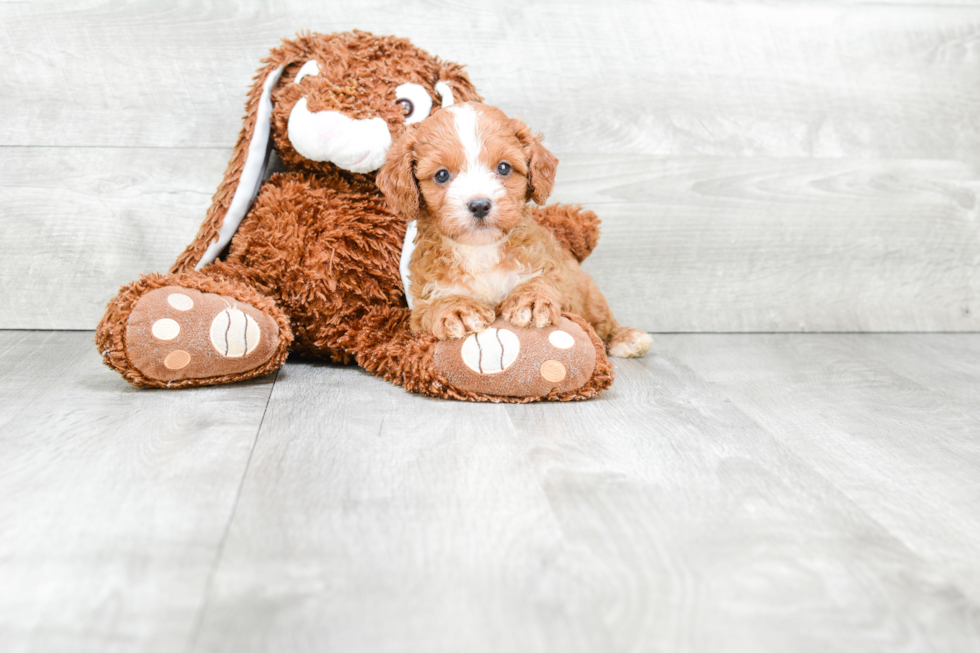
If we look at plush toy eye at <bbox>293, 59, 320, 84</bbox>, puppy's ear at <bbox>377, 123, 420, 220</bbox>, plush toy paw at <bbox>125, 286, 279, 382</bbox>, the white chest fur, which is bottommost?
plush toy paw at <bbox>125, 286, 279, 382</bbox>

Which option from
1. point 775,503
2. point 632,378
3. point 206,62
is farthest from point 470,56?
point 775,503

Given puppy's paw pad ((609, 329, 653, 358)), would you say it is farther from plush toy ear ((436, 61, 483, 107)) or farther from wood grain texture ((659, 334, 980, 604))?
plush toy ear ((436, 61, 483, 107))

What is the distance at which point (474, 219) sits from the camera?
1.49m

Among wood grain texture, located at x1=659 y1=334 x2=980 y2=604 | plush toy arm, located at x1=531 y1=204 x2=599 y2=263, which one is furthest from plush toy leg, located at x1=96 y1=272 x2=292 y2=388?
wood grain texture, located at x1=659 y1=334 x2=980 y2=604

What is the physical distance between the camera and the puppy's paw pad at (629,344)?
200cm

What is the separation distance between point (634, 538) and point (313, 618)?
0.41m

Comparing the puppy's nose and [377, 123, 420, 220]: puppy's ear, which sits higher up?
[377, 123, 420, 220]: puppy's ear

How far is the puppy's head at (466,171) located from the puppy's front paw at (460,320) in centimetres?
13

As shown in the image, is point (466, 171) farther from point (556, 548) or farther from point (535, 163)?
point (556, 548)

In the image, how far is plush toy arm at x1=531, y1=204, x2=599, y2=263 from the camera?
1.97m

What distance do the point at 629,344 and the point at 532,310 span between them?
20.5 inches

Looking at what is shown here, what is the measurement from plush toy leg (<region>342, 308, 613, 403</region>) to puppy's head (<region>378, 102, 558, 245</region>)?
0.67ft

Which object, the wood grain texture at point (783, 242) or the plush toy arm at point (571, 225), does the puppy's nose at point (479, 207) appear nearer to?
the plush toy arm at point (571, 225)

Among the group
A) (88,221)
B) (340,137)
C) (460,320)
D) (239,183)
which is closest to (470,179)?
(460,320)
